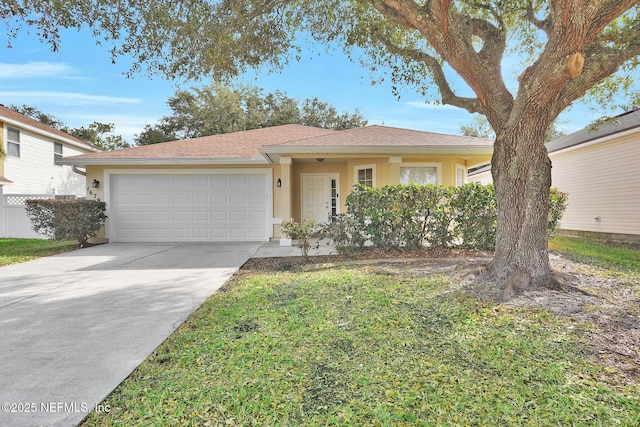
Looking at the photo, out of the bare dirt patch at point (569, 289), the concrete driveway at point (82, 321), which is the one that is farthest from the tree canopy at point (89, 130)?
the bare dirt patch at point (569, 289)

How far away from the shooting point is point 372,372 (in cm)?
252

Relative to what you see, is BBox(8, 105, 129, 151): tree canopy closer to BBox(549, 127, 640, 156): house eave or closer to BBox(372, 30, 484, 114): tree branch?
BBox(372, 30, 484, 114): tree branch

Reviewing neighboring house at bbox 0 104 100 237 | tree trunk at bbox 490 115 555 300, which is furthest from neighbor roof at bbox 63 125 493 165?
tree trunk at bbox 490 115 555 300

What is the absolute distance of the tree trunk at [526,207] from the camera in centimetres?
465

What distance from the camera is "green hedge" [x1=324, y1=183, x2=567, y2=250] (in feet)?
24.0

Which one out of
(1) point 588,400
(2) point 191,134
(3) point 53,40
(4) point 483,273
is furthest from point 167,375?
(2) point 191,134

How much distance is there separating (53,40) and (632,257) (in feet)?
38.3

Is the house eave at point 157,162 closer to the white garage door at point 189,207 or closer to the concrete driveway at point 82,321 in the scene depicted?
the white garage door at point 189,207

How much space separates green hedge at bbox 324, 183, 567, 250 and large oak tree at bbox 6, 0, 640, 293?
6.96 ft

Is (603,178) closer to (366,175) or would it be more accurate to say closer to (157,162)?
(366,175)

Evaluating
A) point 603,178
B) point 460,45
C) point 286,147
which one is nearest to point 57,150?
point 286,147

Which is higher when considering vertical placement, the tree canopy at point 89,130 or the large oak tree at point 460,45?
the tree canopy at point 89,130

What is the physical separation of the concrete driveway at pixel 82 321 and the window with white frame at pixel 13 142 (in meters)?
10.1

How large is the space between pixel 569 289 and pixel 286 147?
6.60 metres
